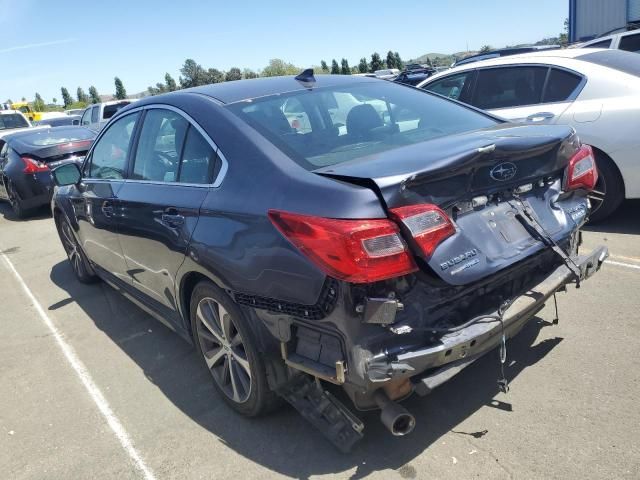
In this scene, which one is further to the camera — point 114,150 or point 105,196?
point 114,150

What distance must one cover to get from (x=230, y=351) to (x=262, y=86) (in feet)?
5.24

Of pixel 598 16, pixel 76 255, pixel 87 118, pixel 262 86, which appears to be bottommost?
pixel 76 255

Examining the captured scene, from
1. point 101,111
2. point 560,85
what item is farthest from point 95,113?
point 560,85

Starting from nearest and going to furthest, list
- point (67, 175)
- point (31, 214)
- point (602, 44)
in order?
point (67, 175) < point (602, 44) < point (31, 214)

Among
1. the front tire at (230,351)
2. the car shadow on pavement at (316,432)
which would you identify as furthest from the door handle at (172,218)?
the car shadow on pavement at (316,432)

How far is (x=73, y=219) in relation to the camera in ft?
16.6

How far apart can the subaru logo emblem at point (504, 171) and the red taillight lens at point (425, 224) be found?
412 millimetres

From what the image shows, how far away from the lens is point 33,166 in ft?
31.2

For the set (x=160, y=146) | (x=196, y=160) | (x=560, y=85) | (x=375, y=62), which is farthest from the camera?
(x=375, y=62)

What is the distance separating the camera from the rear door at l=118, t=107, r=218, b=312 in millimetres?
3004

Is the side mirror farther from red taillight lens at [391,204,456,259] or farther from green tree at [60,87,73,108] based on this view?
green tree at [60,87,73,108]

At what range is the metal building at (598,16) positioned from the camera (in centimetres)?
2018

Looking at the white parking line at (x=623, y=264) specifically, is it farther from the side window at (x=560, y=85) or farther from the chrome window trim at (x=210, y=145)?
the chrome window trim at (x=210, y=145)

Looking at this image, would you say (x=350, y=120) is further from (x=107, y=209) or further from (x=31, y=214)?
(x=31, y=214)
